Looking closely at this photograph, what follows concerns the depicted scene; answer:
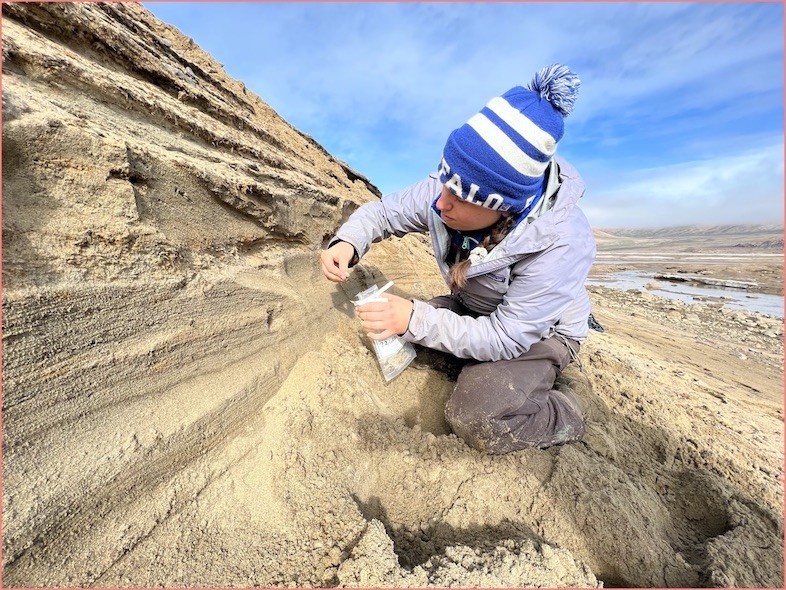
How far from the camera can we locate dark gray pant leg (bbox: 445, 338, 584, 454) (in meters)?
1.97

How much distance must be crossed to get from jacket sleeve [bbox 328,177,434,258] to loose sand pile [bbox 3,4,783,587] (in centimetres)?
37

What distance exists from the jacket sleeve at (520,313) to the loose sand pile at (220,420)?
19.4 inches

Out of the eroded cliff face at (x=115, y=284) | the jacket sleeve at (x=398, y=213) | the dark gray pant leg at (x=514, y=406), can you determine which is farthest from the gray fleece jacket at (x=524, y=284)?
the eroded cliff face at (x=115, y=284)

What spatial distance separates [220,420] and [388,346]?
95cm

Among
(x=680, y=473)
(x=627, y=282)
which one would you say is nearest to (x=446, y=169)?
(x=680, y=473)

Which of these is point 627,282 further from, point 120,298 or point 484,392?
point 120,298

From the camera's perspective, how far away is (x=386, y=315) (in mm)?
1910

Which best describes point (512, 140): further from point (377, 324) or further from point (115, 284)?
point (115, 284)

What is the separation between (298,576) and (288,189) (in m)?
2.01

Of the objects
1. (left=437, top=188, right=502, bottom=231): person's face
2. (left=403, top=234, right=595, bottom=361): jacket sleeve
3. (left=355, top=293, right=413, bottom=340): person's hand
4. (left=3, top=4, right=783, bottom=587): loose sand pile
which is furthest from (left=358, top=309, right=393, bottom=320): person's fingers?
(left=437, top=188, right=502, bottom=231): person's face

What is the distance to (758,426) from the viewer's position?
3.48 meters

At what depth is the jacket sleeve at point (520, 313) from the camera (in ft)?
6.45

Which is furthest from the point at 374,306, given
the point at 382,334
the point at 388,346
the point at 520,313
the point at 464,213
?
the point at 520,313

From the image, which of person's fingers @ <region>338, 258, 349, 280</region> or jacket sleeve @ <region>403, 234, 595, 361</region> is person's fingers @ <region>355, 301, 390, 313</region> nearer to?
jacket sleeve @ <region>403, 234, 595, 361</region>
